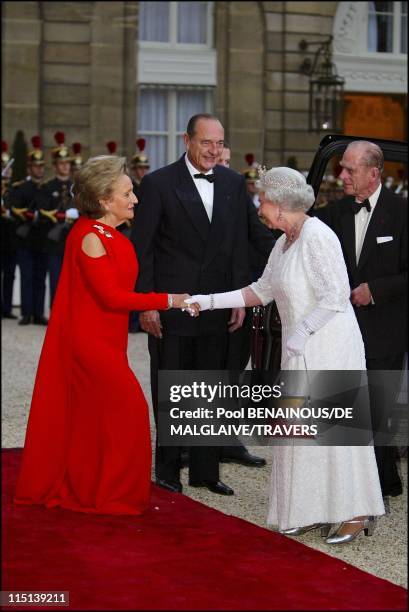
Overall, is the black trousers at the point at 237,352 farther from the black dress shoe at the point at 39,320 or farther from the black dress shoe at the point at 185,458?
the black dress shoe at the point at 39,320

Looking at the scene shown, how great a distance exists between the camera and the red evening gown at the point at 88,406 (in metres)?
6.16

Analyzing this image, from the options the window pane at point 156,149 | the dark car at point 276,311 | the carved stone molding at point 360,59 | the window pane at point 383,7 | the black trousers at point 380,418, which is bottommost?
the black trousers at point 380,418

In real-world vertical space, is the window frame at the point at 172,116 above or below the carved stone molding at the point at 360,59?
below

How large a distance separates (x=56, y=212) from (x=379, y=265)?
880 centimetres

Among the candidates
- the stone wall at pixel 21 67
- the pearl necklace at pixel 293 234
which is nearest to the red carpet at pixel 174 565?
the pearl necklace at pixel 293 234

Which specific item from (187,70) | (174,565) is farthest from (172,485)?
(187,70)

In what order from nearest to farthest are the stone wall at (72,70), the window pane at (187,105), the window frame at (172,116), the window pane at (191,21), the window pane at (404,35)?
1. the stone wall at (72,70)
2. the window pane at (191,21)
3. the window frame at (172,116)
4. the window pane at (187,105)
5. the window pane at (404,35)

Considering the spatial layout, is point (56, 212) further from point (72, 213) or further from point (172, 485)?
point (172, 485)

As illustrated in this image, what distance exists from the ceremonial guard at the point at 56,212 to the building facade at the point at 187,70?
7968mm

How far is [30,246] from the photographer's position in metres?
15.2

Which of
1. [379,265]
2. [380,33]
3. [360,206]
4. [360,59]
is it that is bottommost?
[379,265]

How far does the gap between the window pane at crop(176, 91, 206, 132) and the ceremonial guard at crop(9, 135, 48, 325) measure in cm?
948

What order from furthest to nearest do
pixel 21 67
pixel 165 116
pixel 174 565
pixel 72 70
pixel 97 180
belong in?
pixel 165 116
pixel 72 70
pixel 21 67
pixel 97 180
pixel 174 565

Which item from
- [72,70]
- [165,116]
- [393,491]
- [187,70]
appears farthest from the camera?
[165,116]
